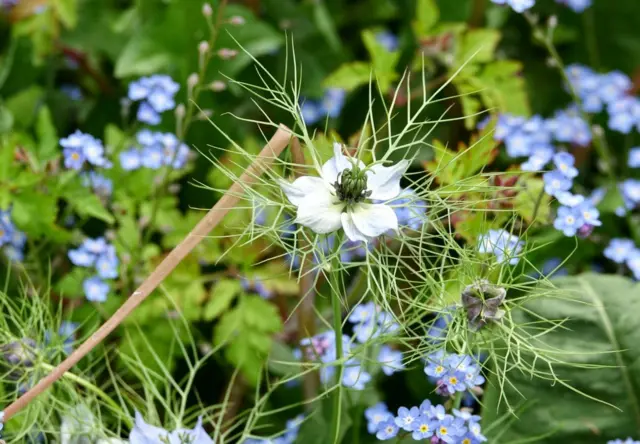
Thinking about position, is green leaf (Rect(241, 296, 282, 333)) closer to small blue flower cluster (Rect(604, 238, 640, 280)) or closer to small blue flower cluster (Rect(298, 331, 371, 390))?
small blue flower cluster (Rect(298, 331, 371, 390))

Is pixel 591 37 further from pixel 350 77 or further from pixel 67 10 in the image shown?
pixel 67 10

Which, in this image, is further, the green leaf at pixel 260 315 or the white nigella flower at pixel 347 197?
the green leaf at pixel 260 315

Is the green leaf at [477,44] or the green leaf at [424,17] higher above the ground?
the green leaf at [424,17]

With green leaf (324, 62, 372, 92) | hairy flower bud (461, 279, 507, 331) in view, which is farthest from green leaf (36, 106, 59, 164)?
hairy flower bud (461, 279, 507, 331)

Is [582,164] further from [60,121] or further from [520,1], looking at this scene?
[60,121]

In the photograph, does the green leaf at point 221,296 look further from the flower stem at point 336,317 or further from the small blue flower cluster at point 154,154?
the flower stem at point 336,317

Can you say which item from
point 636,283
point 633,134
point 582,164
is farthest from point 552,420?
point 633,134

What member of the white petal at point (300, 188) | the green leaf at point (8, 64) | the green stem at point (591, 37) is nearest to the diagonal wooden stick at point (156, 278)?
the white petal at point (300, 188)
